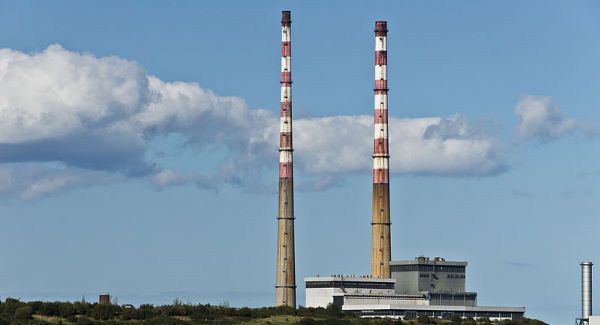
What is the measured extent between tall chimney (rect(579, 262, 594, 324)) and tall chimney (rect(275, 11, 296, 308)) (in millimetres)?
31609

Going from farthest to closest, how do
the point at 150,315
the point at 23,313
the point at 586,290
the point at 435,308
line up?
the point at 435,308
the point at 586,290
the point at 150,315
the point at 23,313

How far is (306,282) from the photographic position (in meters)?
174

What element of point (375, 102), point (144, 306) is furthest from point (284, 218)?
point (144, 306)

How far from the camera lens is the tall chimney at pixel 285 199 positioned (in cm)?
16938

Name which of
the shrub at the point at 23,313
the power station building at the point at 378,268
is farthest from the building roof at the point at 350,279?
the shrub at the point at 23,313

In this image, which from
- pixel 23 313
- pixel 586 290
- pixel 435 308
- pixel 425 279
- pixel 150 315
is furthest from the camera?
pixel 425 279

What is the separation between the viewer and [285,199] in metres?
169

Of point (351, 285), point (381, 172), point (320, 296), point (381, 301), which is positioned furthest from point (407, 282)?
point (381, 172)

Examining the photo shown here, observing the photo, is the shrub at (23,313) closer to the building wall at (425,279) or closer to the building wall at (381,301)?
the building wall at (381,301)

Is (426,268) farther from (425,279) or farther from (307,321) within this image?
(307,321)

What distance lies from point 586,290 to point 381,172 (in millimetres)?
26438

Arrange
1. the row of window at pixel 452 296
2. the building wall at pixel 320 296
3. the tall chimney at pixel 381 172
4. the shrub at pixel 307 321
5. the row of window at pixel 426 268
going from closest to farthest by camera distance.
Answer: the shrub at pixel 307 321 → the building wall at pixel 320 296 → the tall chimney at pixel 381 172 → the row of window at pixel 452 296 → the row of window at pixel 426 268

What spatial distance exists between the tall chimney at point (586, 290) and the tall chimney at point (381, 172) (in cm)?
2230

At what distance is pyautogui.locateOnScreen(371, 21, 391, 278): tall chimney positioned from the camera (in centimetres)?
17025
